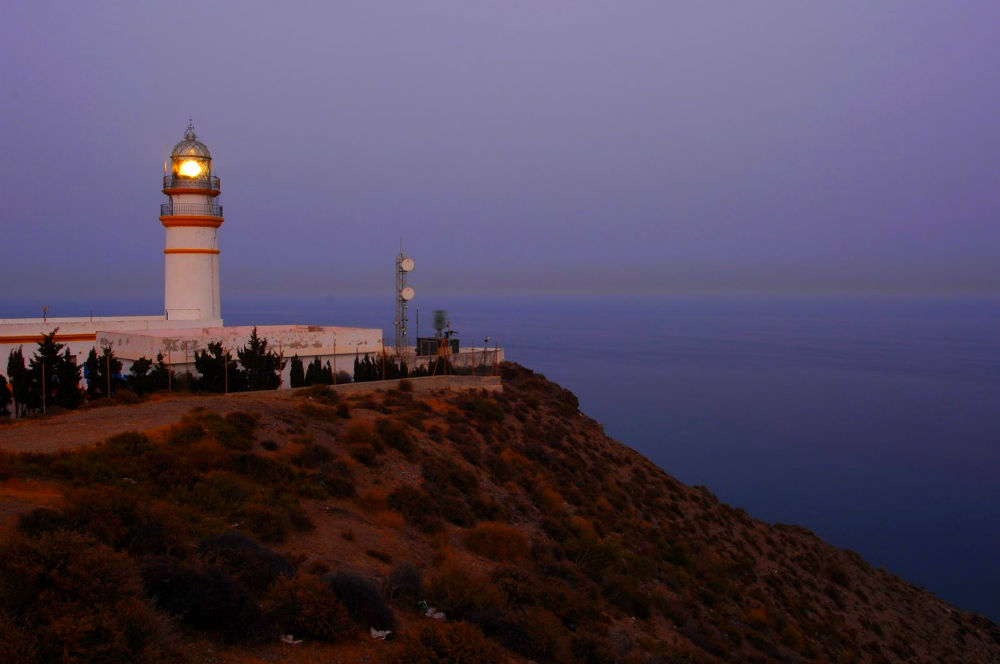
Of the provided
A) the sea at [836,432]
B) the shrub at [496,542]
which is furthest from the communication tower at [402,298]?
the shrub at [496,542]

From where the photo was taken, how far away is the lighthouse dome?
98.0ft

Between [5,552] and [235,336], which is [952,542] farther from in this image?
[5,552]

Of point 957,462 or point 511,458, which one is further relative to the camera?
point 957,462

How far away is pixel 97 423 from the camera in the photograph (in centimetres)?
1566

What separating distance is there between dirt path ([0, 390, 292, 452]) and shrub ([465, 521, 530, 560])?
6.41 metres

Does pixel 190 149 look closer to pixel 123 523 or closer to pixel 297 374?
pixel 297 374

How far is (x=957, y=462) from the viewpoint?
59094mm

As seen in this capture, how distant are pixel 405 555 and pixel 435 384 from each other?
1515cm

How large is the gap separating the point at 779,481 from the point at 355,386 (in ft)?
127

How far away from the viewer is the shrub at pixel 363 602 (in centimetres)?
797

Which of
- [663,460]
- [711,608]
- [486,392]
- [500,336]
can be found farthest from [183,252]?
[500,336]

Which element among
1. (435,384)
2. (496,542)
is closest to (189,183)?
(435,384)

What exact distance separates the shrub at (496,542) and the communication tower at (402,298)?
18.8 meters

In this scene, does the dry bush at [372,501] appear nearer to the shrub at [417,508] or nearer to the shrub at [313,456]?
the shrub at [417,508]
